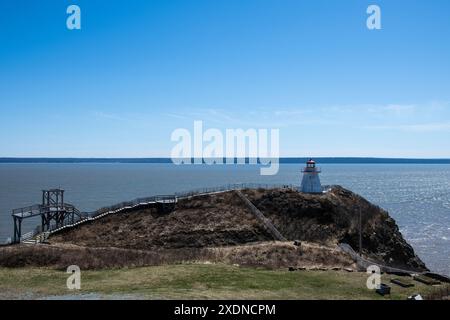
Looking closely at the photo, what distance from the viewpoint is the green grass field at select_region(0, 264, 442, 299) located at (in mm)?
26484

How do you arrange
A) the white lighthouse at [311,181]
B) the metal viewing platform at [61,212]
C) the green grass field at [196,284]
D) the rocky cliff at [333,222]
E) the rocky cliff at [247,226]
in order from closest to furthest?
the green grass field at [196,284] → the rocky cliff at [247,226] → the metal viewing platform at [61,212] → the rocky cliff at [333,222] → the white lighthouse at [311,181]

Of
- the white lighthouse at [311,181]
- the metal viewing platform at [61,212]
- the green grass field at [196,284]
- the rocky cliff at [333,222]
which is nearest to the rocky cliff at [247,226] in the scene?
the rocky cliff at [333,222]

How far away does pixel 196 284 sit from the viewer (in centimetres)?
2911

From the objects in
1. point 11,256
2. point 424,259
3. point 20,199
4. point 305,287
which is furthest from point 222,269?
point 20,199

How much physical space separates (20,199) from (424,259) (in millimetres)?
100315

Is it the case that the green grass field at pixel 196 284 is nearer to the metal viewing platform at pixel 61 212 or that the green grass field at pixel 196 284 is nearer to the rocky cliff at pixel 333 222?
the metal viewing platform at pixel 61 212

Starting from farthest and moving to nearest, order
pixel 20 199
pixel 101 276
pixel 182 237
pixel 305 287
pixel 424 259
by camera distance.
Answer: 1. pixel 20 199
2. pixel 424 259
3. pixel 182 237
4. pixel 101 276
5. pixel 305 287

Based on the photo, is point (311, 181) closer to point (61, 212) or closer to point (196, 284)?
point (61, 212)

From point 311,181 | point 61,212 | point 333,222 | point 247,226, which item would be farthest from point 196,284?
point 311,181

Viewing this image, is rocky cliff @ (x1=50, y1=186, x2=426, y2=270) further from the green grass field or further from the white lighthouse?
the green grass field

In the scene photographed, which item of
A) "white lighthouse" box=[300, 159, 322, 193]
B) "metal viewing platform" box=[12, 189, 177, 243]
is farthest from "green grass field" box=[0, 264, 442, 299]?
"white lighthouse" box=[300, 159, 322, 193]

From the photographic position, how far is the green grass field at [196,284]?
86.9 ft

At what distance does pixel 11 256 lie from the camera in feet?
125
